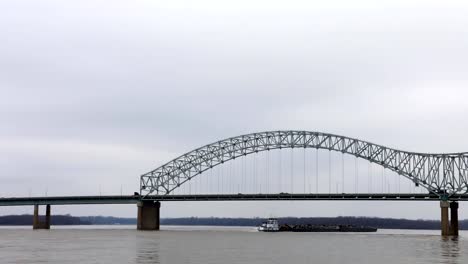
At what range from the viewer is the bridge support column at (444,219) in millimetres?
107475

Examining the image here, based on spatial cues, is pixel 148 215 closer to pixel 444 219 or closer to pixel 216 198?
pixel 216 198

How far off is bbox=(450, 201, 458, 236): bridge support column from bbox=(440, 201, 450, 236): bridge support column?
2.39 meters

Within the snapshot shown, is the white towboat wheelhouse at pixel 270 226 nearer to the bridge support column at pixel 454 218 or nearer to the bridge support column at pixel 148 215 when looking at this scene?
the bridge support column at pixel 148 215

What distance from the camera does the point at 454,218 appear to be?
368 feet

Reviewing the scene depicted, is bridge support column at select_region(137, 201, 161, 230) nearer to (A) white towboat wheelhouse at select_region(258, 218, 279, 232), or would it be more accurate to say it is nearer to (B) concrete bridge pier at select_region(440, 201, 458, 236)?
(A) white towboat wheelhouse at select_region(258, 218, 279, 232)

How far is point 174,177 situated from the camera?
139750mm

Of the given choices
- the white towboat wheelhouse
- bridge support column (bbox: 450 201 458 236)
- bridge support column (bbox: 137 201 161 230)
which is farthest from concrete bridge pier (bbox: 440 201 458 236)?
bridge support column (bbox: 137 201 161 230)

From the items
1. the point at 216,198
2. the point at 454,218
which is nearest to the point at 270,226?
the point at 216,198

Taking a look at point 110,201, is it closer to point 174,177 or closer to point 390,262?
point 174,177

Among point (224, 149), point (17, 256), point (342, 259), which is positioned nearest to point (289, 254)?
point (342, 259)

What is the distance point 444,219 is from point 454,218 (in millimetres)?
4523

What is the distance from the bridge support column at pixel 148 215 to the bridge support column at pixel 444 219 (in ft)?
176

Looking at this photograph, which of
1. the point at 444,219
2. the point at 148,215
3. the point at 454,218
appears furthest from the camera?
the point at 148,215

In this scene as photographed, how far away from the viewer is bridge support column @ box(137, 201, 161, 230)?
440 feet
